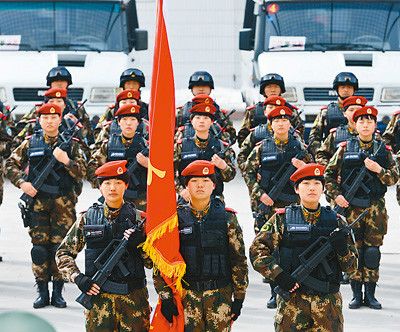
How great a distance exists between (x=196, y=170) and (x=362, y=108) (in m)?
3.17

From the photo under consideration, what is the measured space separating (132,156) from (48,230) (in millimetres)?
1157

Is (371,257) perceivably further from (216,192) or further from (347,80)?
(347,80)

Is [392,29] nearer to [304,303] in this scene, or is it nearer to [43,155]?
[43,155]

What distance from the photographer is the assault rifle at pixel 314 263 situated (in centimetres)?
830

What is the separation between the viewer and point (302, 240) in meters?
8.38

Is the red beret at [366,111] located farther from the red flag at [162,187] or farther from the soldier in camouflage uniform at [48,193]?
the red flag at [162,187]

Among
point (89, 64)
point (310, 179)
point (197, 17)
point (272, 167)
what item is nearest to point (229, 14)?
point (197, 17)

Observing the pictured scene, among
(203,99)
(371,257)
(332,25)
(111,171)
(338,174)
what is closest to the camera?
(111,171)

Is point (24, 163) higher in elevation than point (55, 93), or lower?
lower

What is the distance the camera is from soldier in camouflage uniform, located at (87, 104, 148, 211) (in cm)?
1184

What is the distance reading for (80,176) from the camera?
1120 centimetres

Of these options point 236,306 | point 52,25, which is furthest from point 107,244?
point 52,25

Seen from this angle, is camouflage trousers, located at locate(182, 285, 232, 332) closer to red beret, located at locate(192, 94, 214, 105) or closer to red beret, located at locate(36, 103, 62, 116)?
red beret, located at locate(36, 103, 62, 116)

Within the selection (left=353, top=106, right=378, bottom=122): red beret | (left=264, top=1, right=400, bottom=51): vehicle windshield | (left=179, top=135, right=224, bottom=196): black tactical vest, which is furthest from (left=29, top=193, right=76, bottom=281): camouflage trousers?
(left=264, top=1, right=400, bottom=51): vehicle windshield
